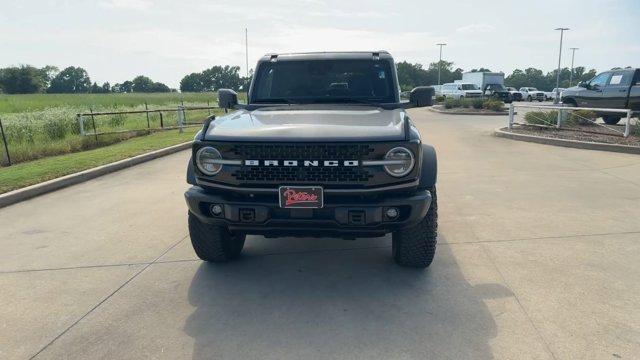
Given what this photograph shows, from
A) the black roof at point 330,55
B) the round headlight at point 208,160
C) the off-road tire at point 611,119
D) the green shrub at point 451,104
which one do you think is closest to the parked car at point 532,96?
the green shrub at point 451,104

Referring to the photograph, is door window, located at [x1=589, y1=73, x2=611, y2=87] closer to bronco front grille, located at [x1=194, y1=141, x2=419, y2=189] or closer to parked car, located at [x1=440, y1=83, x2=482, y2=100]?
bronco front grille, located at [x1=194, y1=141, x2=419, y2=189]

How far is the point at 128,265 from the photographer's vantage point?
4.10 metres

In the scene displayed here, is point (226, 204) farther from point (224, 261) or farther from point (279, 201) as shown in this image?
point (224, 261)

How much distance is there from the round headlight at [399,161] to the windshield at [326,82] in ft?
4.85

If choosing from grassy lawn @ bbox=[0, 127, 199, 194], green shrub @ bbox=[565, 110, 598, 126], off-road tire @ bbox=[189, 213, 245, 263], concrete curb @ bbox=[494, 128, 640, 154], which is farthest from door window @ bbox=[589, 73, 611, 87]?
off-road tire @ bbox=[189, 213, 245, 263]

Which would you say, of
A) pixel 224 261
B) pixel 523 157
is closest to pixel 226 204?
pixel 224 261

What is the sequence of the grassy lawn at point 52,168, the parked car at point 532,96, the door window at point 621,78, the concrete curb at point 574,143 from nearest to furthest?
the grassy lawn at point 52,168, the concrete curb at point 574,143, the door window at point 621,78, the parked car at point 532,96

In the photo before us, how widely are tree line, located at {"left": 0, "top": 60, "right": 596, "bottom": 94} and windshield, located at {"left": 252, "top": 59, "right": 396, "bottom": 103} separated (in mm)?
77661

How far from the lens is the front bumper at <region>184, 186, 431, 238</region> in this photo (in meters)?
3.09

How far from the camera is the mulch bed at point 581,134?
10898 mm

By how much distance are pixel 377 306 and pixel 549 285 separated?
55.1 inches

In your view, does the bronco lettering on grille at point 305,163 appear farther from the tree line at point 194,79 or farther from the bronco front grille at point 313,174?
the tree line at point 194,79

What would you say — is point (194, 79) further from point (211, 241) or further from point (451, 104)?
point (211, 241)

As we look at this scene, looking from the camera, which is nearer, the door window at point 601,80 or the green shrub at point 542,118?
the green shrub at point 542,118
